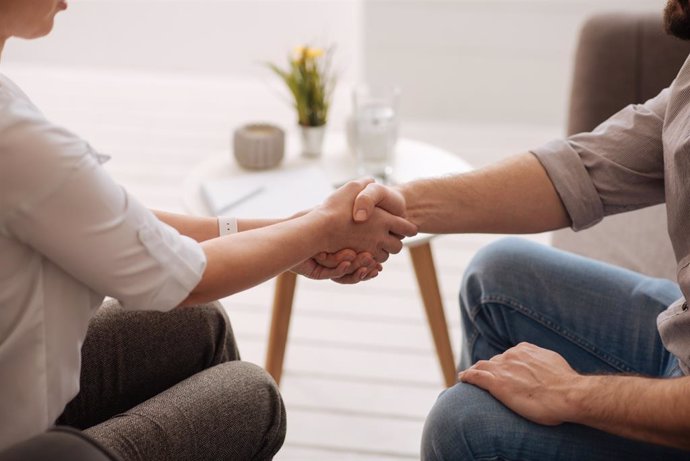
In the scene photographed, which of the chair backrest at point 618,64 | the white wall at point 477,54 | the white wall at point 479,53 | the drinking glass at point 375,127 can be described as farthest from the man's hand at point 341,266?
the white wall at point 479,53

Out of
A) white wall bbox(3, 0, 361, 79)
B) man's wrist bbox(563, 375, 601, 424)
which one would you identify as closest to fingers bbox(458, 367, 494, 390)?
man's wrist bbox(563, 375, 601, 424)

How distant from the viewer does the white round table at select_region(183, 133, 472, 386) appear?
6.24ft

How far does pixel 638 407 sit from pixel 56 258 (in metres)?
0.70

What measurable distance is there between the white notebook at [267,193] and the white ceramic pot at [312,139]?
0.10m

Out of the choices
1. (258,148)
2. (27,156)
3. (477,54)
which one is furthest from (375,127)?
(477,54)

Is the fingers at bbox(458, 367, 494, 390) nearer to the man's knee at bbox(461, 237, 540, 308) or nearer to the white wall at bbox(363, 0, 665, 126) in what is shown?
the man's knee at bbox(461, 237, 540, 308)

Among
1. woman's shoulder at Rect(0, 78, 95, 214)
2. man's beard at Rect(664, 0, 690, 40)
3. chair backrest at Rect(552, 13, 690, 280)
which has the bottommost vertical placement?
chair backrest at Rect(552, 13, 690, 280)

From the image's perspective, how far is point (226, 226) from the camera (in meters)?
1.44

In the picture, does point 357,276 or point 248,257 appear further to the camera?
point 357,276

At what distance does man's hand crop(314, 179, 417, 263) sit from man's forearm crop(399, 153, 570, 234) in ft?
0.14

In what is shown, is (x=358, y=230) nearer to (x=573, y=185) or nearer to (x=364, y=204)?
(x=364, y=204)

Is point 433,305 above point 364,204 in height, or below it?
below

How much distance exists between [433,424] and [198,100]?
3053 mm

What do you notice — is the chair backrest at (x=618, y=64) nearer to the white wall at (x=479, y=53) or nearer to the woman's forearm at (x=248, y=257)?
the woman's forearm at (x=248, y=257)
